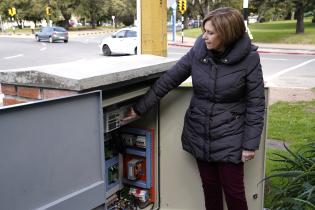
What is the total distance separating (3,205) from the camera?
197 cm

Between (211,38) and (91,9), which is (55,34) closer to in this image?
(211,38)

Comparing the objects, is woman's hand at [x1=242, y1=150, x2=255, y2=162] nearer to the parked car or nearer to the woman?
the woman

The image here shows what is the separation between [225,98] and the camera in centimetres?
286

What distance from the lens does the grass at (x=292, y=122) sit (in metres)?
6.16

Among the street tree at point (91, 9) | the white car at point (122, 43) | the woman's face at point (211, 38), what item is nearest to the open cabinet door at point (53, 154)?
the woman's face at point (211, 38)

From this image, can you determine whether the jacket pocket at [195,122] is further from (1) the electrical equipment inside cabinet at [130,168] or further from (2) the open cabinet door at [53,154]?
(2) the open cabinet door at [53,154]

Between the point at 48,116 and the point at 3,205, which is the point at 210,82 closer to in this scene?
the point at 48,116

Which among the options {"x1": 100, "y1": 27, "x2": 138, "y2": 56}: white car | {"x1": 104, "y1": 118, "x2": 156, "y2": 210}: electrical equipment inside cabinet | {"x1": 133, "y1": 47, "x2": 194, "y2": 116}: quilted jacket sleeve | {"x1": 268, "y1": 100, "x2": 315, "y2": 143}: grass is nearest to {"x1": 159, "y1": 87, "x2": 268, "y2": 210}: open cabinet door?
{"x1": 104, "y1": 118, "x2": 156, "y2": 210}: electrical equipment inside cabinet

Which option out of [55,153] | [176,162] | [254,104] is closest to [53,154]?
[55,153]

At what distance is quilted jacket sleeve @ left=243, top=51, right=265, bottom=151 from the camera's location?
2812mm

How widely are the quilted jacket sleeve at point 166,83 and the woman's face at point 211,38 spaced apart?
0.24 m

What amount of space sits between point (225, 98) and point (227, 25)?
468 mm

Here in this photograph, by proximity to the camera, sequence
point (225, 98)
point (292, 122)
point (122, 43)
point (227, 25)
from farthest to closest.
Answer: point (122, 43) → point (292, 122) → point (225, 98) → point (227, 25)

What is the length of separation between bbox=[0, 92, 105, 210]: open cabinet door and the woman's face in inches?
33.2
